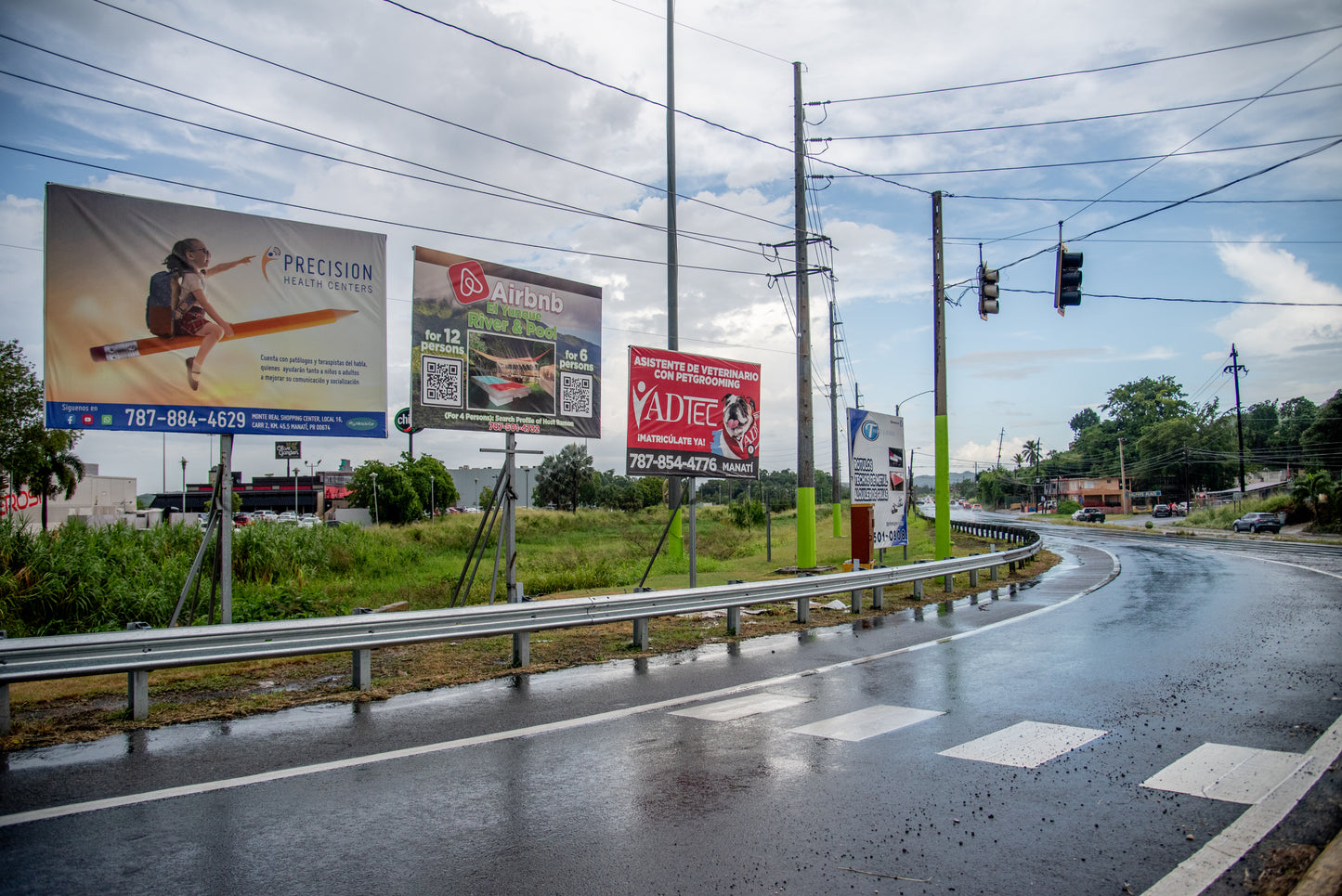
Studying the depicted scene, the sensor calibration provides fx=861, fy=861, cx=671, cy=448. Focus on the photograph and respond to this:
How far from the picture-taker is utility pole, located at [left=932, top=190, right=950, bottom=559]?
77.6ft

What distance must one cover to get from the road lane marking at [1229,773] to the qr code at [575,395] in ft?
31.7

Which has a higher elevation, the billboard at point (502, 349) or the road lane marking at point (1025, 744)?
the billboard at point (502, 349)

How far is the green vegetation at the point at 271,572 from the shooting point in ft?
40.2

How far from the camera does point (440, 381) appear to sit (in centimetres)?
1220

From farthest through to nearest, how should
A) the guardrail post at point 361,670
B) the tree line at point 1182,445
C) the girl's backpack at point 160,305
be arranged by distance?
the tree line at point 1182,445 → the girl's backpack at point 160,305 → the guardrail post at point 361,670

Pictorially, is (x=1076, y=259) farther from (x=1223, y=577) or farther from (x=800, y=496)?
(x=1223, y=577)

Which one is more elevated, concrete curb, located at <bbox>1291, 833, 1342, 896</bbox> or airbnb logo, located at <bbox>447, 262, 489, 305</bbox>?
airbnb logo, located at <bbox>447, 262, 489, 305</bbox>

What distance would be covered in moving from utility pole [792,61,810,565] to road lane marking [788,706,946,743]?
11363 mm

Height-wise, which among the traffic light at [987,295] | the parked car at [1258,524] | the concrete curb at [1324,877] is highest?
the traffic light at [987,295]

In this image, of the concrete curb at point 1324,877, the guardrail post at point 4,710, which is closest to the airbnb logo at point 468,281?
the guardrail post at point 4,710

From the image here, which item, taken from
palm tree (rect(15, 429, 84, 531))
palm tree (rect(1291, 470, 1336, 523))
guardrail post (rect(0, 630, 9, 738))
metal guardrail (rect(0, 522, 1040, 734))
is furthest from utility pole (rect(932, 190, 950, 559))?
palm tree (rect(1291, 470, 1336, 523))

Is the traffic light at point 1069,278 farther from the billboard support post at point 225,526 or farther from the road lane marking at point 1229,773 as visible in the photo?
the billboard support post at point 225,526

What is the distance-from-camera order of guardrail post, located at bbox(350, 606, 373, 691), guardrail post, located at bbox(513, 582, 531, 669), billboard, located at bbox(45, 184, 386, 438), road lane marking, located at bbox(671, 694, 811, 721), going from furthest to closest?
billboard, located at bbox(45, 184, 386, 438), guardrail post, located at bbox(513, 582, 531, 669), guardrail post, located at bbox(350, 606, 373, 691), road lane marking, located at bbox(671, 694, 811, 721)

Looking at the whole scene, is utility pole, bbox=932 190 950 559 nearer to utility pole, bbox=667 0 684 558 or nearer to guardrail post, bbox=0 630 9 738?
utility pole, bbox=667 0 684 558
